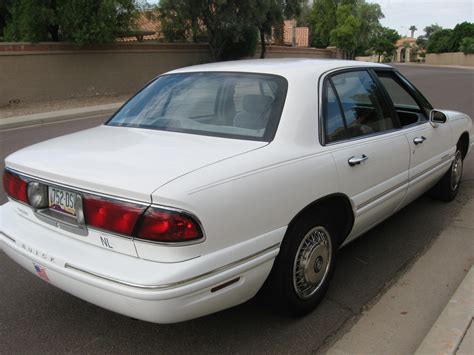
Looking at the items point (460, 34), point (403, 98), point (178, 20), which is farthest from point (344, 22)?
point (403, 98)

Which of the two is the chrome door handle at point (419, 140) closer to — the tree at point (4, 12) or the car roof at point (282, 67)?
the car roof at point (282, 67)

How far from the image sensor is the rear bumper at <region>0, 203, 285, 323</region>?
228 cm

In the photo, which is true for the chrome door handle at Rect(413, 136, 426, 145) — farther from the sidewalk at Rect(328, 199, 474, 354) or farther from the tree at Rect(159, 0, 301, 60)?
the tree at Rect(159, 0, 301, 60)

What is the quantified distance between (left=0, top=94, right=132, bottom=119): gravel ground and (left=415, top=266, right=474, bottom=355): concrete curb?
1492 centimetres

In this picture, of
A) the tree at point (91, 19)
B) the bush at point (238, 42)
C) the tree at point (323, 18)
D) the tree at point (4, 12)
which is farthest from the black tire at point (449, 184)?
the tree at point (323, 18)

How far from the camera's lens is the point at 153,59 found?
23.4 m

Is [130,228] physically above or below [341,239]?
above

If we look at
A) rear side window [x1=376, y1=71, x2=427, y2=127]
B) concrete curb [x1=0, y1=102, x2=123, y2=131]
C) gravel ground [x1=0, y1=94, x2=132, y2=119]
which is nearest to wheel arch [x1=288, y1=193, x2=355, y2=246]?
rear side window [x1=376, y1=71, x2=427, y2=127]

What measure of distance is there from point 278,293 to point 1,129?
1202 centimetres

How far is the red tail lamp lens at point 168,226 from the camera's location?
2283mm

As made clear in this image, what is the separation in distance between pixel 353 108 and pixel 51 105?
53.9 ft

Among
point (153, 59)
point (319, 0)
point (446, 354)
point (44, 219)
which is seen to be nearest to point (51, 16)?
point (153, 59)

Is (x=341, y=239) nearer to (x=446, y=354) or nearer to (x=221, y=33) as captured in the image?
(x=446, y=354)

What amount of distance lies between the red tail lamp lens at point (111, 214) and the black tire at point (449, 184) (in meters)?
3.88
